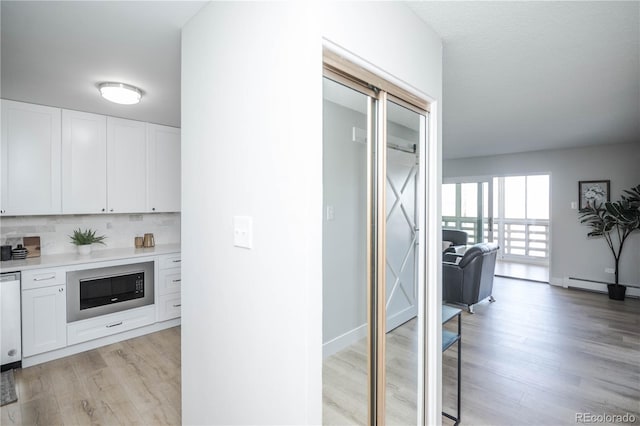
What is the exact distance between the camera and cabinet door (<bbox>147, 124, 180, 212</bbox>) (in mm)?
3812

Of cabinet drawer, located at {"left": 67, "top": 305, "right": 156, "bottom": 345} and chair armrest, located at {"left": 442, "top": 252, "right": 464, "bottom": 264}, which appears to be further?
chair armrest, located at {"left": 442, "top": 252, "right": 464, "bottom": 264}

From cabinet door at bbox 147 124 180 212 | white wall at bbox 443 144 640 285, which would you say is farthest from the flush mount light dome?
white wall at bbox 443 144 640 285

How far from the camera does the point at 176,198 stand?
13.2 ft

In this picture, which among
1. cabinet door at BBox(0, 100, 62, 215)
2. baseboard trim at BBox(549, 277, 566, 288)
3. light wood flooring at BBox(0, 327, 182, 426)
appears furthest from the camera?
baseboard trim at BBox(549, 277, 566, 288)

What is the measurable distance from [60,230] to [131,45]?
2558 mm

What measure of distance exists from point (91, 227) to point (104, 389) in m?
1.93

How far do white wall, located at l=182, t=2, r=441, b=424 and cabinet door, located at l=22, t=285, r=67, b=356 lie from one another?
2048 millimetres

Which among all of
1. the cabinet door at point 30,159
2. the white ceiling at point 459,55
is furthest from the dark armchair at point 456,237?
the cabinet door at point 30,159

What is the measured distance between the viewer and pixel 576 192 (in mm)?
5516

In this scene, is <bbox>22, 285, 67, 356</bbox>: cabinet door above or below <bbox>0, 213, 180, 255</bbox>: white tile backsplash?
below

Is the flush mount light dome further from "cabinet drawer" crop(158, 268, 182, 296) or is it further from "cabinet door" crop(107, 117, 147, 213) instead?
"cabinet drawer" crop(158, 268, 182, 296)

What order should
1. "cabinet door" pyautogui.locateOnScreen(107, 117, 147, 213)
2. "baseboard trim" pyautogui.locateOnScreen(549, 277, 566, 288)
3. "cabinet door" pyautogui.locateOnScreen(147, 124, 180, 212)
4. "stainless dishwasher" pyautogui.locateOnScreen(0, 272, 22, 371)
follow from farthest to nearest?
"baseboard trim" pyautogui.locateOnScreen(549, 277, 566, 288) < "cabinet door" pyautogui.locateOnScreen(147, 124, 180, 212) < "cabinet door" pyautogui.locateOnScreen(107, 117, 147, 213) < "stainless dishwasher" pyautogui.locateOnScreen(0, 272, 22, 371)

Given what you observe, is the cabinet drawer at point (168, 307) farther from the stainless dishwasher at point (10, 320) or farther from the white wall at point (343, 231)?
the white wall at point (343, 231)

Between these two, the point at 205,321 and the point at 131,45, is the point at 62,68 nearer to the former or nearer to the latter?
the point at 131,45
